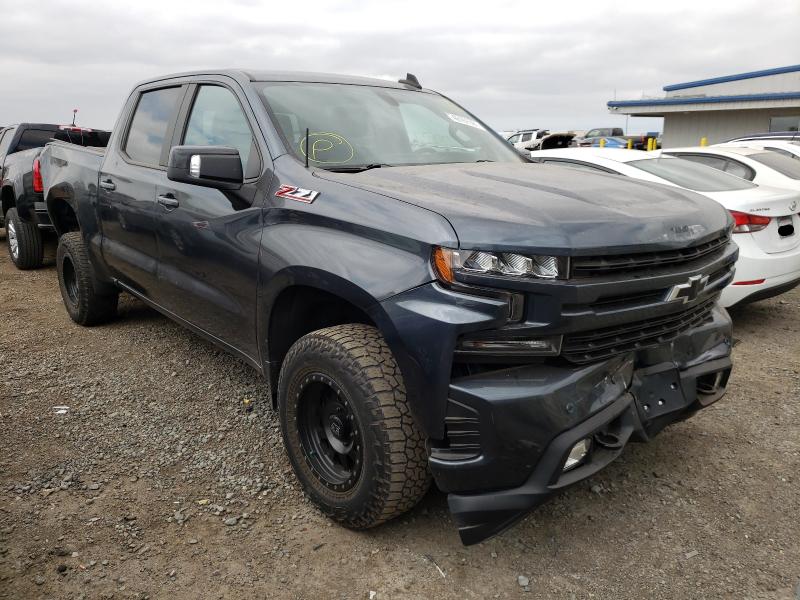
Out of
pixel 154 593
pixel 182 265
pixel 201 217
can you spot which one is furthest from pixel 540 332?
pixel 182 265

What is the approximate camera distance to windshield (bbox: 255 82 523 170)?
10.1ft

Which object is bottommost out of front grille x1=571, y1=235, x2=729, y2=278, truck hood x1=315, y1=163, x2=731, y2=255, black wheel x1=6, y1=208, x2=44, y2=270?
black wheel x1=6, y1=208, x2=44, y2=270

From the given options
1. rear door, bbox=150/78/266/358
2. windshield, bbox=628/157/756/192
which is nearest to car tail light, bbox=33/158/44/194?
rear door, bbox=150/78/266/358

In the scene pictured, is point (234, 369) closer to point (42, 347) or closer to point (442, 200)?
point (42, 347)

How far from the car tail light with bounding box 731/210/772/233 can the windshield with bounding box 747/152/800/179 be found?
2929mm

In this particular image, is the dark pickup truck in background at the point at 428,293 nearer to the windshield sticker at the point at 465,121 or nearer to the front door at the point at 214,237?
the front door at the point at 214,237

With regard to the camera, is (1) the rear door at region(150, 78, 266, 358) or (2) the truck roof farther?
(2) the truck roof

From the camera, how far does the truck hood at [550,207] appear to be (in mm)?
2158

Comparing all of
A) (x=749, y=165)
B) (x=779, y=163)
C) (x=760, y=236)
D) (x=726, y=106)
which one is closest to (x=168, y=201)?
(x=760, y=236)

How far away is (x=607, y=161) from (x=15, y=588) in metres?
5.40

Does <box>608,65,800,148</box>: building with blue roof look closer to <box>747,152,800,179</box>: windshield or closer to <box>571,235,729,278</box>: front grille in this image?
<box>747,152,800,179</box>: windshield

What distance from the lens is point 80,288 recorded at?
510cm

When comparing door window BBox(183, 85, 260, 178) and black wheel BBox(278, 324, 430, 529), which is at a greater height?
door window BBox(183, 85, 260, 178)

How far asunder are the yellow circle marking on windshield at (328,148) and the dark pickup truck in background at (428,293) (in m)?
0.01
